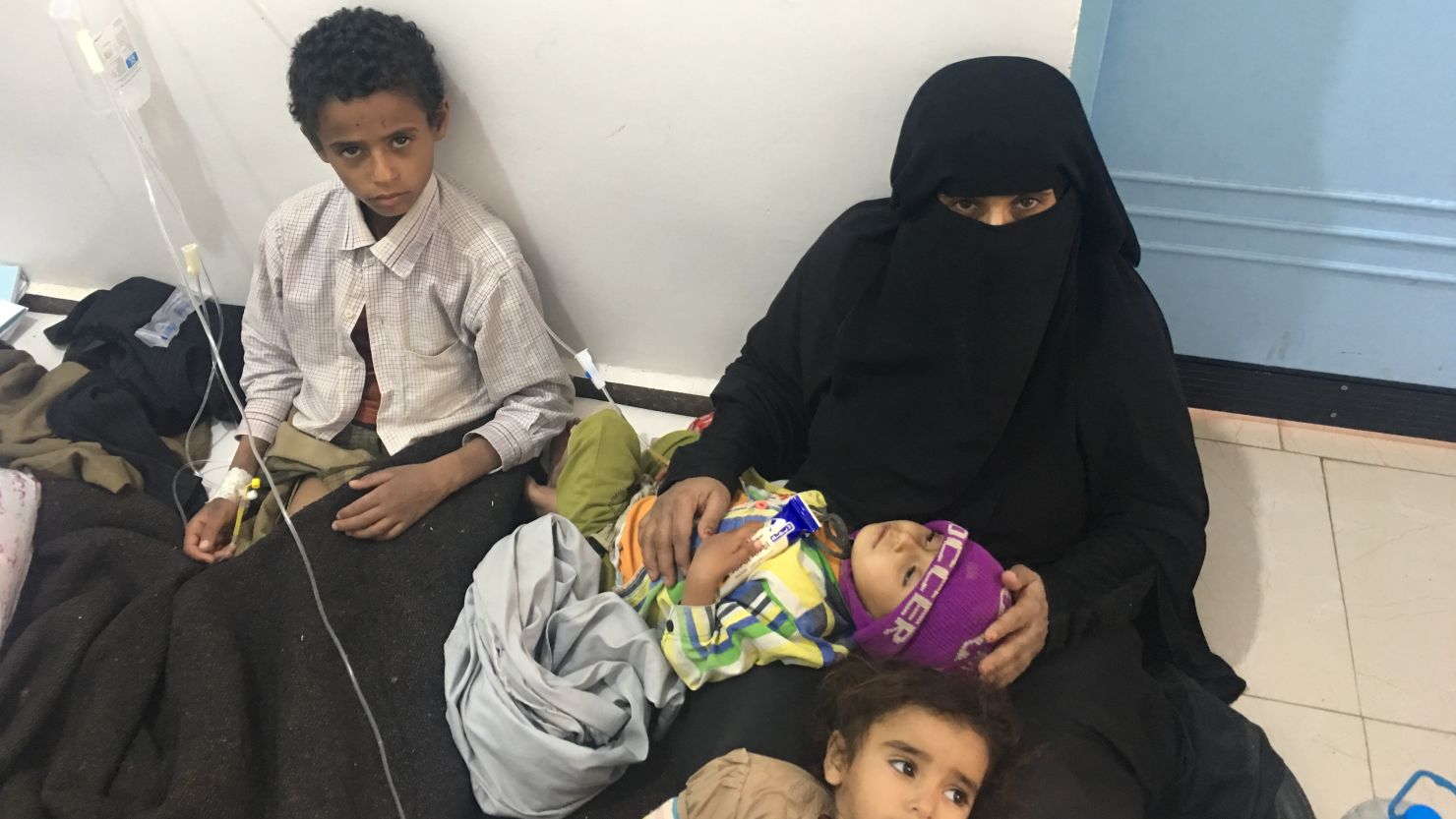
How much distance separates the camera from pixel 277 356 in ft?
5.76

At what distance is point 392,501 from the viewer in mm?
1543

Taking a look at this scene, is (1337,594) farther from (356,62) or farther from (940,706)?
(356,62)

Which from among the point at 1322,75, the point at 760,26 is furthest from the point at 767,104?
the point at 1322,75

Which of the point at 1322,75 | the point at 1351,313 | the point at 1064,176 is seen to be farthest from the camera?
the point at 1351,313

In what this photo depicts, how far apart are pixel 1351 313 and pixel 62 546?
220 centimetres

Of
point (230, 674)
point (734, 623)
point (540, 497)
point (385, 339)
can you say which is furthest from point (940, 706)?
point (385, 339)

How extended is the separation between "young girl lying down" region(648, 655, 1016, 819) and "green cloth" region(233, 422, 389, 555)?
837 mm

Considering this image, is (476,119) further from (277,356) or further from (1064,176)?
(1064,176)

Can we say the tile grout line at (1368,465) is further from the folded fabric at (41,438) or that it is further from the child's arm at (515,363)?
the folded fabric at (41,438)

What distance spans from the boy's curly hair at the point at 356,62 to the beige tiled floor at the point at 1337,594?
150cm

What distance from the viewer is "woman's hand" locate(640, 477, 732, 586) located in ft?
4.66

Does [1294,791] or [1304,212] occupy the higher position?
[1304,212]

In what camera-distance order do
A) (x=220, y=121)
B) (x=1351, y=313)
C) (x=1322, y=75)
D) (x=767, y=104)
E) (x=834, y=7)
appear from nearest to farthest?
(x=834, y=7) → (x=767, y=104) → (x=1322, y=75) → (x=220, y=121) → (x=1351, y=313)

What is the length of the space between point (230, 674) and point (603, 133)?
0.94 m
